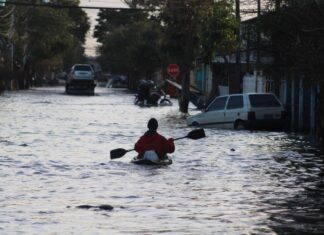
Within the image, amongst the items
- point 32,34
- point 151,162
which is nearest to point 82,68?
point 32,34

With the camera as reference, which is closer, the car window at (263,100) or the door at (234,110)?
the car window at (263,100)

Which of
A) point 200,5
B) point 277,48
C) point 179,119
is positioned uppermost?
point 200,5

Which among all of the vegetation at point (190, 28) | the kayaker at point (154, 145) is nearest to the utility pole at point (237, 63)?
the vegetation at point (190, 28)

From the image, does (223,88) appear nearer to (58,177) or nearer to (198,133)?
(198,133)

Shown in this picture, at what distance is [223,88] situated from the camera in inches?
2195

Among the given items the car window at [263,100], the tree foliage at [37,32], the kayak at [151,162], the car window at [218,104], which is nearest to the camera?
the kayak at [151,162]

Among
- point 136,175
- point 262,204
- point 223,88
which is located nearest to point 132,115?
point 223,88

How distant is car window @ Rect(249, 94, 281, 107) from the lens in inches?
1200

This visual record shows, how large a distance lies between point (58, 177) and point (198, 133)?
242 inches

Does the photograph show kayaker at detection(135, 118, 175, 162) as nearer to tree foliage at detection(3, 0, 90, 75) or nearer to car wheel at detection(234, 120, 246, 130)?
car wheel at detection(234, 120, 246, 130)

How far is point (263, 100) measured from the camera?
Result: 30625 mm

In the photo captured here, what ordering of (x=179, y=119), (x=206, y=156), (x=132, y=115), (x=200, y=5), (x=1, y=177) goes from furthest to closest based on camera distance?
(x=200, y=5) → (x=132, y=115) → (x=179, y=119) → (x=206, y=156) → (x=1, y=177)

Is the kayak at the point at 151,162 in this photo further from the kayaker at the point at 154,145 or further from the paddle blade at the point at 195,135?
the paddle blade at the point at 195,135

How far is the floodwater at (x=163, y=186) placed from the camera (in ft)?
37.5
